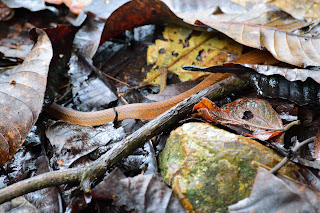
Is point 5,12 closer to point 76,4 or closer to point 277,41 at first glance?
point 76,4

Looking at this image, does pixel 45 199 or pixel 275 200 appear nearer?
pixel 275 200

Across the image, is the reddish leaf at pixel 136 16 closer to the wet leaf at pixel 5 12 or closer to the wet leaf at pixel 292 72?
the wet leaf at pixel 292 72

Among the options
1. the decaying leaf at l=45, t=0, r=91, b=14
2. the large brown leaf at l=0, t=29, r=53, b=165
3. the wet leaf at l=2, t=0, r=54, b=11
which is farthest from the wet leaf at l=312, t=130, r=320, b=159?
the wet leaf at l=2, t=0, r=54, b=11

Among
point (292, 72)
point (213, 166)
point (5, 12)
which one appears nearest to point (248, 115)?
point (292, 72)

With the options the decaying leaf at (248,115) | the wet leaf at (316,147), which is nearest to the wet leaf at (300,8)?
the decaying leaf at (248,115)

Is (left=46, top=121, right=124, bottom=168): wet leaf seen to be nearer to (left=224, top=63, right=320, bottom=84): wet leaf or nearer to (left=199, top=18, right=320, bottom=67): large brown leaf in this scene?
(left=224, top=63, right=320, bottom=84): wet leaf

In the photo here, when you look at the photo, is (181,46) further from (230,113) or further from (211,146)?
(211,146)
